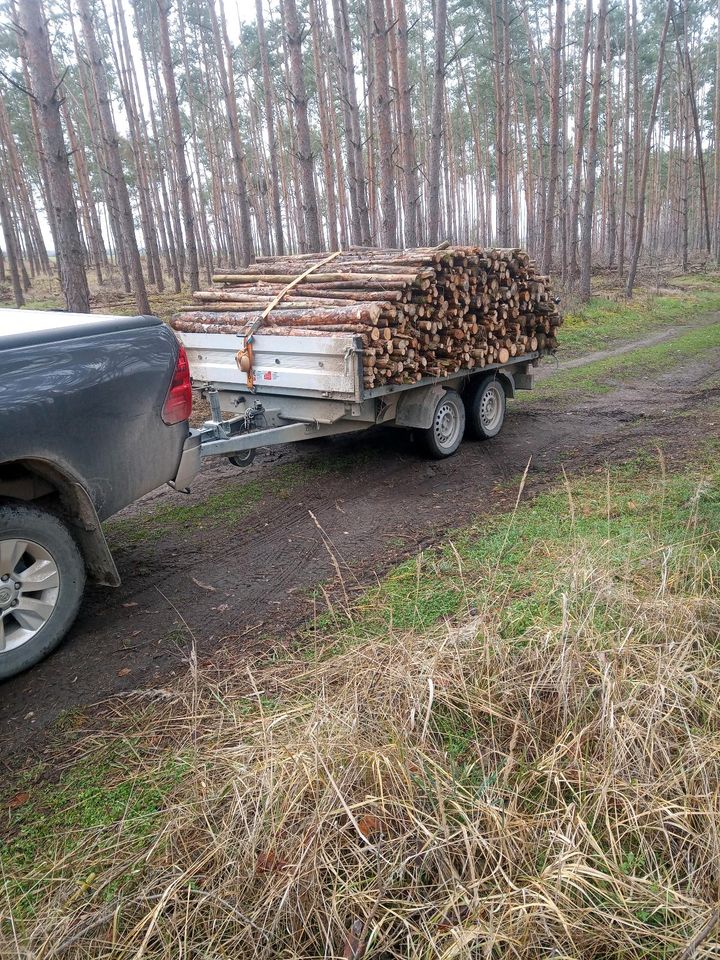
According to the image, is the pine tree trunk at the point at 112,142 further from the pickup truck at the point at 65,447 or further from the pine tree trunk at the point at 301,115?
the pickup truck at the point at 65,447

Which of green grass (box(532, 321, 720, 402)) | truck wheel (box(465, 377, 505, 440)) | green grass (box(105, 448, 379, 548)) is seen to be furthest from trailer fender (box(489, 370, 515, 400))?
green grass (box(105, 448, 379, 548))

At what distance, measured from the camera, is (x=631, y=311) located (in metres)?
20.6

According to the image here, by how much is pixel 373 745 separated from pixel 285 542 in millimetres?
3071

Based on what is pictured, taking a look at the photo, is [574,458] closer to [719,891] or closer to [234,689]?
[234,689]

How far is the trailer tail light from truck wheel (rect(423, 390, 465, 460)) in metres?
3.47

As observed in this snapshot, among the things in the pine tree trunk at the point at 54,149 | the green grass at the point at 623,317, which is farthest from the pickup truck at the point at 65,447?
the green grass at the point at 623,317

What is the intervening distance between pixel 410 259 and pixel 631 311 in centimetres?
1552

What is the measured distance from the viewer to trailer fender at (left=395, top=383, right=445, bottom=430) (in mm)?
7531

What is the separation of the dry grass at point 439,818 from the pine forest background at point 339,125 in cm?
871

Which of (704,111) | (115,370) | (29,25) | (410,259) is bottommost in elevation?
(115,370)

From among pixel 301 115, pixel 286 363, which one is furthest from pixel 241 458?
pixel 301 115

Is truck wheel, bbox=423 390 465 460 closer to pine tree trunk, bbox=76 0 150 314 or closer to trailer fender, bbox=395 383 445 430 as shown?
trailer fender, bbox=395 383 445 430

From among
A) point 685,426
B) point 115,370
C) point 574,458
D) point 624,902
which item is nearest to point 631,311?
point 685,426

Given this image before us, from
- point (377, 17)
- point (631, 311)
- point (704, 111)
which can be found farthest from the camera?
point (704, 111)
